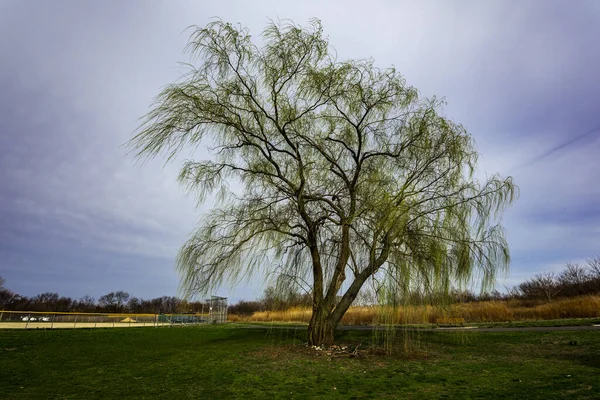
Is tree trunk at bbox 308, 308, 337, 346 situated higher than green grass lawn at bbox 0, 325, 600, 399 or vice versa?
tree trunk at bbox 308, 308, 337, 346

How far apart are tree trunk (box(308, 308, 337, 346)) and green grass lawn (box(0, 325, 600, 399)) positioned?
0.49m

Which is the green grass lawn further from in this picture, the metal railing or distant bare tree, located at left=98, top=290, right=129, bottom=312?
distant bare tree, located at left=98, top=290, right=129, bottom=312

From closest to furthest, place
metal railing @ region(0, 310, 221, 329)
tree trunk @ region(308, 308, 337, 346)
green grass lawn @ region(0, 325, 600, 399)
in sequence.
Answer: green grass lawn @ region(0, 325, 600, 399), tree trunk @ region(308, 308, 337, 346), metal railing @ region(0, 310, 221, 329)

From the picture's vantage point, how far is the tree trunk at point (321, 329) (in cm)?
1102

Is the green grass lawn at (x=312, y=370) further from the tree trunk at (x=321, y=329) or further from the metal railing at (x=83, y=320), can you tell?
the metal railing at (x=83, y=320)

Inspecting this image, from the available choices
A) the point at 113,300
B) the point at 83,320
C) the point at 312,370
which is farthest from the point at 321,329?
the point at 113,300

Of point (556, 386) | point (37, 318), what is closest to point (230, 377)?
point (556, 386)

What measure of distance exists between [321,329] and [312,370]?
2.43 meters

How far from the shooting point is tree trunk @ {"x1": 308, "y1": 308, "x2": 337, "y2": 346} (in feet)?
36.1

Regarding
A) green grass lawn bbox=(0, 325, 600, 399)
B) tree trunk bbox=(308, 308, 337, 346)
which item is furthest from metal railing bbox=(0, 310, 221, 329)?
tree trunk bbox=(308, 308, 337, 346)

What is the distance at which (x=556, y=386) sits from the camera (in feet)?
20.0

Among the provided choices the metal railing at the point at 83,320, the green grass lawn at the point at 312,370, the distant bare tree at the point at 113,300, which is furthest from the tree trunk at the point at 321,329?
the distant bare tree at the point at 113,300

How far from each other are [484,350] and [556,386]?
17.3 ft

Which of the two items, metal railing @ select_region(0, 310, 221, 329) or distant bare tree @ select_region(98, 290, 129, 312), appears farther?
distant bare tree @ select_region(98, 290, 129, 312)
